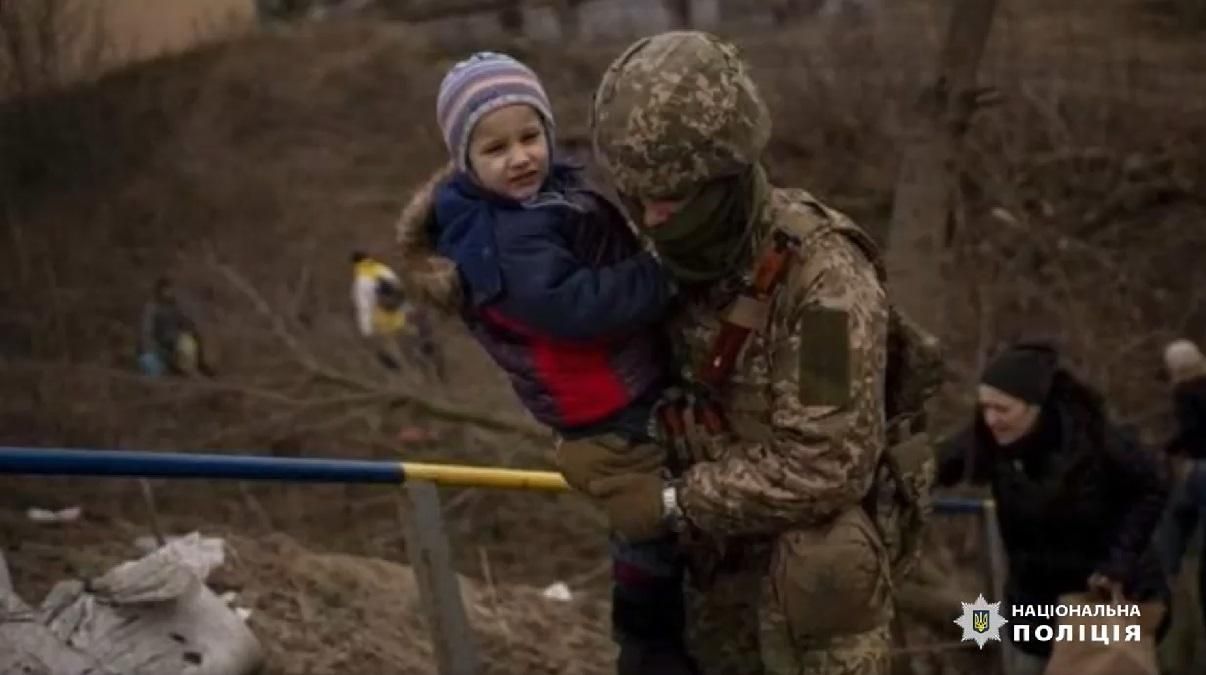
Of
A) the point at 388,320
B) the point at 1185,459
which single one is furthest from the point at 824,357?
the point at 388,320

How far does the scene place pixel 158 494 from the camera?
21.7 ft

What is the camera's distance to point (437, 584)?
3.60m

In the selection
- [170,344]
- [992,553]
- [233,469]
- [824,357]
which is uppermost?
[824,357]

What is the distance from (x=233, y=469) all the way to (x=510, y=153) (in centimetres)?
97

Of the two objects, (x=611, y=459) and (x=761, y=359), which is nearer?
(x=761, y=359)

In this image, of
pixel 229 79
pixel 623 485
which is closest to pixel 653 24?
pixel 229 79

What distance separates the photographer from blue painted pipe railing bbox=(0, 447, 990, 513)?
2.87 meters

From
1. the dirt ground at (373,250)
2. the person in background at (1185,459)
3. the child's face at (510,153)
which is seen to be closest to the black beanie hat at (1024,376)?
the person in background at (1185,459)

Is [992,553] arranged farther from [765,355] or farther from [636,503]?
[765,355]

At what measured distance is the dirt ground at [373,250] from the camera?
19.7 feet

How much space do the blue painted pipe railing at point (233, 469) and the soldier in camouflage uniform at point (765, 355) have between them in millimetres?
860

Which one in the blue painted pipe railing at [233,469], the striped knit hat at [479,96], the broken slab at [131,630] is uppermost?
the striped knit hat at [479,96]

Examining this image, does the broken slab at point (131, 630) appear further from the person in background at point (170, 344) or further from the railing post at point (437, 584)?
the person in background at point (170, 344)

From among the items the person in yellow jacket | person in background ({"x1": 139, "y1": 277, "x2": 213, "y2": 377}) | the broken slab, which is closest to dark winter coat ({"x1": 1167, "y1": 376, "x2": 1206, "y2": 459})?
the broken slab
